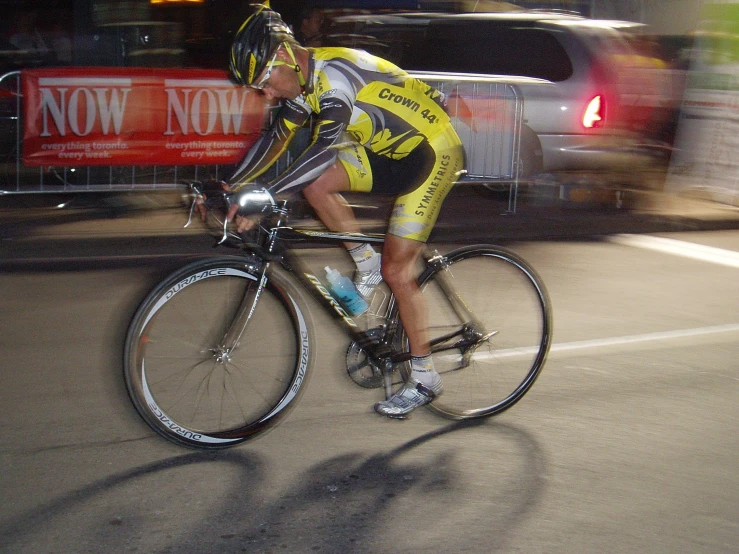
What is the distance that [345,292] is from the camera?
4.84 m

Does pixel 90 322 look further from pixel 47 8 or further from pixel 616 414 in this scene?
pixel 47 8

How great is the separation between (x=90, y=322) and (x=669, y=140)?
25.0 ft

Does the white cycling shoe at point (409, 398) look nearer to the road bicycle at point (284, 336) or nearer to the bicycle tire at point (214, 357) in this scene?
the road bicycle at point (284, 336)

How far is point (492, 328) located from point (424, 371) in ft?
1.58

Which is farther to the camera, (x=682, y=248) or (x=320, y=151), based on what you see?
(x=682, y=248)

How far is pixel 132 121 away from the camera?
1016 centimetres

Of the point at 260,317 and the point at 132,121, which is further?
the point at 132,121

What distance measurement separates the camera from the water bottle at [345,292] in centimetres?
482

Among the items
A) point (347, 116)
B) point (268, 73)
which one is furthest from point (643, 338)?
point (268, 73)

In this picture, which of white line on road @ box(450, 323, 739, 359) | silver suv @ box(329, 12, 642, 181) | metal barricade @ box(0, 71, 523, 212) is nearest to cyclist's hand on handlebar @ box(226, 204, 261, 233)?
white line on road @ box(450, 323, 739, 359)

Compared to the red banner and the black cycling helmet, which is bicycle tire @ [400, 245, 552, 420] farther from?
the red banner

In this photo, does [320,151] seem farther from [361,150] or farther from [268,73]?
[361,150]

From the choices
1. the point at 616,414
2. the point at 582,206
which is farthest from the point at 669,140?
the point at 616,414

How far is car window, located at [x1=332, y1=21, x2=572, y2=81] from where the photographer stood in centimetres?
1124
